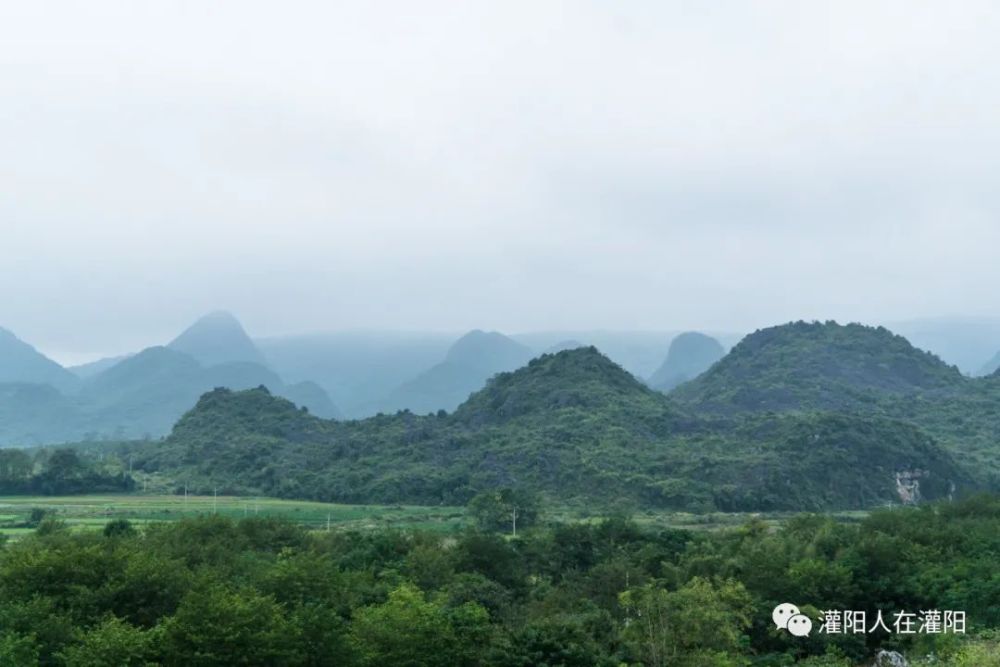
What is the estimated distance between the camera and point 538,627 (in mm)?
14773

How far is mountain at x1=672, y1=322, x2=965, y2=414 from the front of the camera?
7294cm

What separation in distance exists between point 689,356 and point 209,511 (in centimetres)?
14261

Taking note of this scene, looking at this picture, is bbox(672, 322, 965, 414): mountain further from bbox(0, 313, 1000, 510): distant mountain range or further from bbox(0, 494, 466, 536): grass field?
bbox(0, 494, 466, 536): grass field

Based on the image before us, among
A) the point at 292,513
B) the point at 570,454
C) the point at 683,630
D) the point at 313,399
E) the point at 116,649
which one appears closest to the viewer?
the point at 116,649

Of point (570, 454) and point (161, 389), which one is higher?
point (161, 389)

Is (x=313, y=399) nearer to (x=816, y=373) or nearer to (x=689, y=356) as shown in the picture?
(x=689, y=356)

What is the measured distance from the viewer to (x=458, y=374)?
173125 mm

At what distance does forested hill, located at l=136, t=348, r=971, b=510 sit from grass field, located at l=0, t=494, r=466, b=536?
3.61 meters

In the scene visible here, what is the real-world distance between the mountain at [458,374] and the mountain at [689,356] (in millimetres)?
33151

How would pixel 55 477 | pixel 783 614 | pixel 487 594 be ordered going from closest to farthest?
pixel 783 614 < pixel 487 594 < pixel 55 477

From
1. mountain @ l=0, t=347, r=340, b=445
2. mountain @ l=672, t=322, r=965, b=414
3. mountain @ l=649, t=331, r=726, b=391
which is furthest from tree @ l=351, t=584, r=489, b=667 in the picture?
mountain @ l=649, t=331, r=726, b=391

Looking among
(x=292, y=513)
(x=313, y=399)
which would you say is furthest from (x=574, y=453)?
(x=313, y=399)

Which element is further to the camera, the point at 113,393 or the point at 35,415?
the point at 113,393

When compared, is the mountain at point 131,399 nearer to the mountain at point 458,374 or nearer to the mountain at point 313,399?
the mountain at point 313,399
